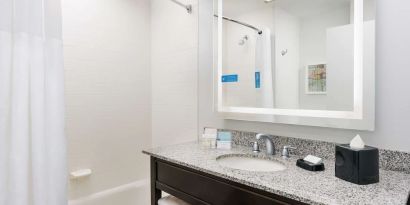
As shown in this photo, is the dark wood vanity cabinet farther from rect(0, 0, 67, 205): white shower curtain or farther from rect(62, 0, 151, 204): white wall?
rect(62, 0, 151, 204): white wall

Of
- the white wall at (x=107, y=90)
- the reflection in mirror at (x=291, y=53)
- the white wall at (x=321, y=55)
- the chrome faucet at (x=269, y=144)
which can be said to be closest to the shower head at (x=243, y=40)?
the reflection in mirror at (x=291, y=53)

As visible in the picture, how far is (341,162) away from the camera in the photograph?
0.93m

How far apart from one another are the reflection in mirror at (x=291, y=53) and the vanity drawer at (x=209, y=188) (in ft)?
1.84

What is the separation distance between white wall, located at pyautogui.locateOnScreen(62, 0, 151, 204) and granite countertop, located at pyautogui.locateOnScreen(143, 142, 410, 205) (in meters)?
0.96

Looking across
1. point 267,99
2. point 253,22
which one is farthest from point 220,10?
point 267,99

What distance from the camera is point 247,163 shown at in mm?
1362

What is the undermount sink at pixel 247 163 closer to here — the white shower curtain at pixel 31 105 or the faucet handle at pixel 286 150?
the faucet handle at pixel 286 150


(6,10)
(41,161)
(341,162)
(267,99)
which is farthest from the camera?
(267,99)

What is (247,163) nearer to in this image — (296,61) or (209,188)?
(209,188)

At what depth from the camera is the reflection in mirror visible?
1123 millimetres

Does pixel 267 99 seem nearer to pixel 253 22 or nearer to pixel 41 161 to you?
pixel 253 22

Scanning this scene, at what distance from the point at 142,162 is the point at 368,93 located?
1813mm

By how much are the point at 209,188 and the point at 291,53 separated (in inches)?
31.8

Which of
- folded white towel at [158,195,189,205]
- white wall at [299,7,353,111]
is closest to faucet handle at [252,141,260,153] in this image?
white wall at [299,7,353,111]
